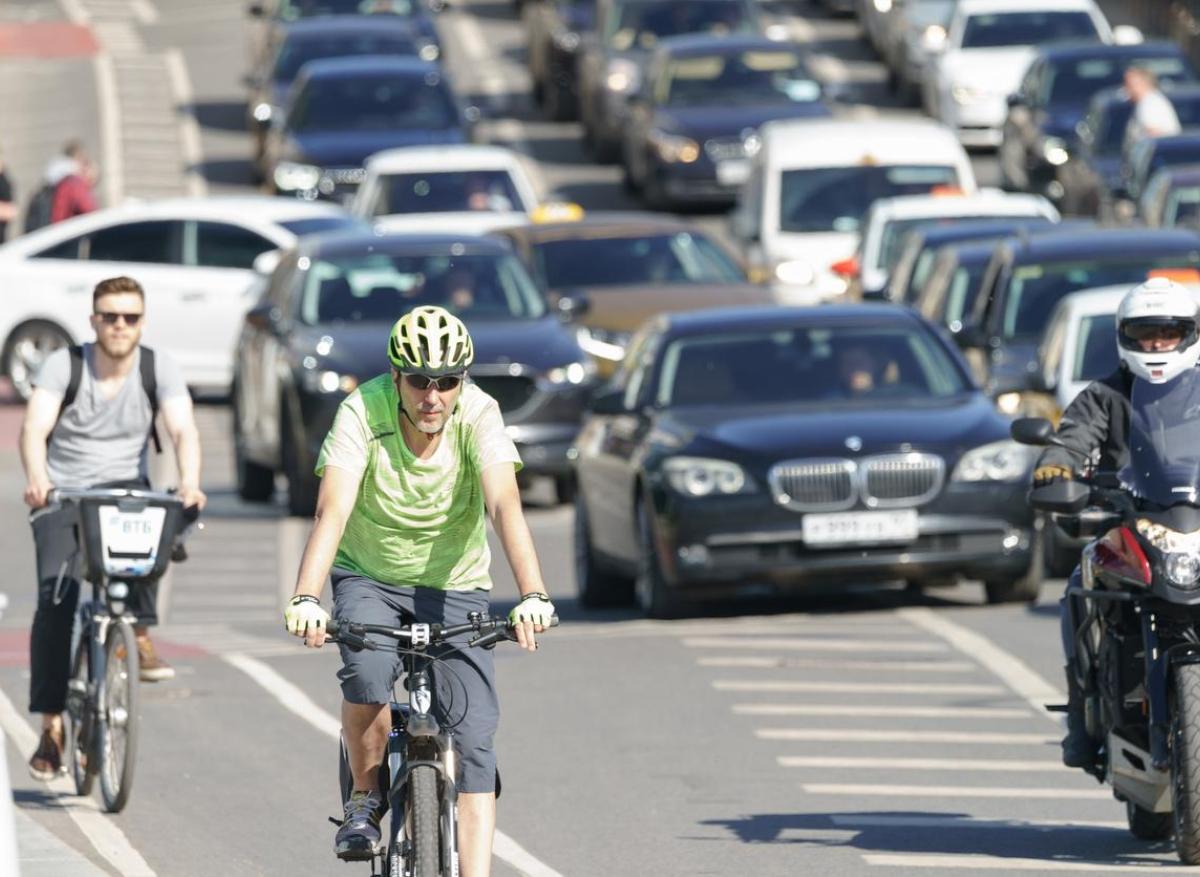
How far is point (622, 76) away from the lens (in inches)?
1578

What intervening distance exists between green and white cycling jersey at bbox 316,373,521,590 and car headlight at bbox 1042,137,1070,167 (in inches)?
1044

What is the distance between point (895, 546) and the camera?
17.0 m

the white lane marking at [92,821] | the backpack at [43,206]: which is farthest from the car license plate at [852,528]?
the backpack at [43,206]

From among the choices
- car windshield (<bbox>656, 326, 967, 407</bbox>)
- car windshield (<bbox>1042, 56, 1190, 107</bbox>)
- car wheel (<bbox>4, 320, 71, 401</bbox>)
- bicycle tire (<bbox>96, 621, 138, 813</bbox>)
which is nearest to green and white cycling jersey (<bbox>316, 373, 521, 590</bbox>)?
bicycle tire (<bbox>96, 621, 138, 813</bbox>)

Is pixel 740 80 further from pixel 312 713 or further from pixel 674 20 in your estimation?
pixel 312 713

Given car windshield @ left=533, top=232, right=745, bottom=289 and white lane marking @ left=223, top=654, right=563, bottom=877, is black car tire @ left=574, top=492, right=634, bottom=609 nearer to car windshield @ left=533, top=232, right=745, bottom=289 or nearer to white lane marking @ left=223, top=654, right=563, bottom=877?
white lane marking @ left=223, top=654, right=563, bottom=877

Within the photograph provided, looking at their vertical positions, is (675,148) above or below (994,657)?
below

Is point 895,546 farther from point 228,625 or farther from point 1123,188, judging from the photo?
point 1123,188

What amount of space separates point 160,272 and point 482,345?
293 inches

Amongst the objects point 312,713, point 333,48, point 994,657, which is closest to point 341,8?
point 333,48

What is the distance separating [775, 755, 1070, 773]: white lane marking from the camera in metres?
12.8

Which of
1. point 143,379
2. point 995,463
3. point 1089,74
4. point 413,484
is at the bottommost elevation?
point 1089,74

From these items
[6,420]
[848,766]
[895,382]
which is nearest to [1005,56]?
[6,420]

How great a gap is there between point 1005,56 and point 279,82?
789cm
